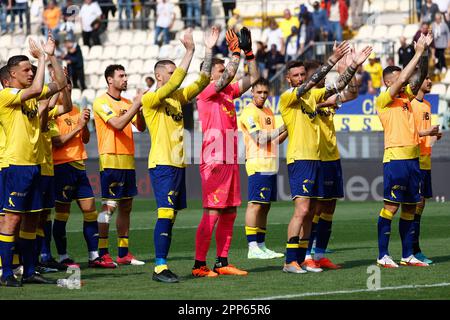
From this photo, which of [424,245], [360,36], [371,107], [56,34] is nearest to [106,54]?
[56,34]

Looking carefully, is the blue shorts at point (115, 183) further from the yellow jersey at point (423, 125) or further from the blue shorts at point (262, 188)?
the yellow jersey at point (423, 125)

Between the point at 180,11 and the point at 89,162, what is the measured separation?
29.9 ft

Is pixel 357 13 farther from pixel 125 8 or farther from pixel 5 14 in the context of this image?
pixel 5 14

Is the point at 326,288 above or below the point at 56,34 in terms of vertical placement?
below

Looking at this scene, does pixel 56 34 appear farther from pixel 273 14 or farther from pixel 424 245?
pixel 424 245

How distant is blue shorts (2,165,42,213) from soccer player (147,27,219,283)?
51.8 inches

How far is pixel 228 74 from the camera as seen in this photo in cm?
1187

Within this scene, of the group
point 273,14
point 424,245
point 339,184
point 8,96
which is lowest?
point 424,245

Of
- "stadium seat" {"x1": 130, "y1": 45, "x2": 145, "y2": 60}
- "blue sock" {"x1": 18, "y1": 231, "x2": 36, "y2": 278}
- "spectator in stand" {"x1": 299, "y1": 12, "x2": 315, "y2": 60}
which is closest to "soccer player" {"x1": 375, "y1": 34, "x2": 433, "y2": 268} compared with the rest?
"blue sock" {"x1": 18, "y1": 231, "x2": 36, "y2": 278}

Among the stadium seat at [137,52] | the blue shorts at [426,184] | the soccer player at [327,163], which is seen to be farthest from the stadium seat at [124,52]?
the soccer player at [327,163]

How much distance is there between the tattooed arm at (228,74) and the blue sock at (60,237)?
3.12 meters

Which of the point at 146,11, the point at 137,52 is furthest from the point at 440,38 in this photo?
the point at 146,11

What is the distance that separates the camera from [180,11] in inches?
1329

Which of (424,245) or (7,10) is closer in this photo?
(424,245)
